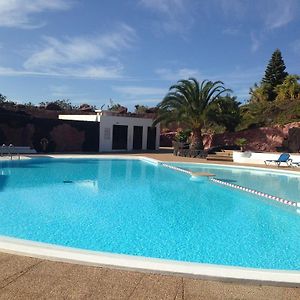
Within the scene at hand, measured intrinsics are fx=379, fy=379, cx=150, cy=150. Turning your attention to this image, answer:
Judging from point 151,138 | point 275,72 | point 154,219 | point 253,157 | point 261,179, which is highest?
point 275,72

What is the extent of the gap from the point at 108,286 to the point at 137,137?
27082 mm

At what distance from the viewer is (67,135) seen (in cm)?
2688

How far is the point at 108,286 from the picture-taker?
3.67 meters

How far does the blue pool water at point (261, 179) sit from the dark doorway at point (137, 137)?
10249 mm

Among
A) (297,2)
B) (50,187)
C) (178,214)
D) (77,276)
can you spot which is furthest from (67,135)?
(77,276)

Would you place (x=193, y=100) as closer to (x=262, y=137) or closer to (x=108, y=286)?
(x=262, y=137)

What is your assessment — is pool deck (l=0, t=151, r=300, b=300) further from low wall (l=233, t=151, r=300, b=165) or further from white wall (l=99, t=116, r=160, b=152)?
white wall (l=99, t=116, r=160, b=152)

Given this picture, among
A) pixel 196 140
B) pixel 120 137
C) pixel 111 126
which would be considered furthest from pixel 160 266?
pixel 120 137

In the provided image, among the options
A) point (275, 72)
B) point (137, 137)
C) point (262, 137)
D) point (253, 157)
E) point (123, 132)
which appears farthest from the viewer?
point (275, 72)

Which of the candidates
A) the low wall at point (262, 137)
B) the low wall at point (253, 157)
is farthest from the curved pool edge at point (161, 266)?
the low wall at point (262, 137)

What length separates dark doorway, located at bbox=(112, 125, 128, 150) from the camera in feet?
95.9

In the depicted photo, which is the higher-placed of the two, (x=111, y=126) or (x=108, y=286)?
(x=111, y=126)

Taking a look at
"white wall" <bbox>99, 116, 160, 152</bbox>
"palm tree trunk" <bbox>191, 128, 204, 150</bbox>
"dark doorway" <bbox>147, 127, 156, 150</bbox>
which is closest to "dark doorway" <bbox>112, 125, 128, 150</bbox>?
"white wall" <bbox>99, 116, 160, 152</bbox>

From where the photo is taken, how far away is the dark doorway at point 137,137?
30403mm
